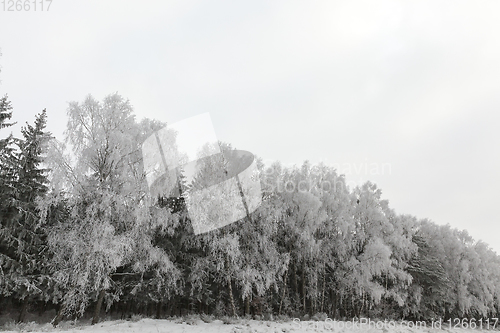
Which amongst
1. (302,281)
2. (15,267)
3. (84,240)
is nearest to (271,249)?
(302,281)

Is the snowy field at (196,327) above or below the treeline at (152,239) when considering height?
below

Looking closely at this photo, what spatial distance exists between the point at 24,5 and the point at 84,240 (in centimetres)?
963

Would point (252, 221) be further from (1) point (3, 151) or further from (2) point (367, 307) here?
(2) point (367, 307)

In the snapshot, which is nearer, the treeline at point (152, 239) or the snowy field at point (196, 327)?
the snowy field at point (196, 327)

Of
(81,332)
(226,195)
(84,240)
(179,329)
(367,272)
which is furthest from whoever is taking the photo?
(367,272)

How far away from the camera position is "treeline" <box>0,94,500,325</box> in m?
15.4

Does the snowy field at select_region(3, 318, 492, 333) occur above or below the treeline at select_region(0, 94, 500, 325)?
below

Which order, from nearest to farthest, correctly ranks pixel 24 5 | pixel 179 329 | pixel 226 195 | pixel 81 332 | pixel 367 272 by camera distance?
pixel 24 5
pixel 81 332
pixel 179 329
pixel 226 195
pixel 367 272

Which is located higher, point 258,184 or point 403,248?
point 258,184

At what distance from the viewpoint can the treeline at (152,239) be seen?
15.4 meters

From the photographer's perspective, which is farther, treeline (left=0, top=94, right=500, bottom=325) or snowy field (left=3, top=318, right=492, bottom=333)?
treeline (left=0, top=94, right=500, bottom=325)

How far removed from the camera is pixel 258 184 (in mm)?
22359

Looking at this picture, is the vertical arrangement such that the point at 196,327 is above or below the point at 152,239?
below

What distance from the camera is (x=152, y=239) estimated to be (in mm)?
19000
